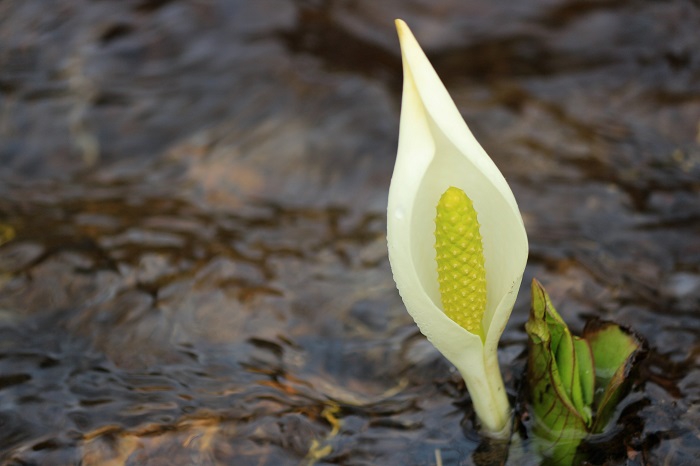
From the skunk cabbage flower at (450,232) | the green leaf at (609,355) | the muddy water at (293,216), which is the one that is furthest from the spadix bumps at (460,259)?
the muddy water at (293,216)

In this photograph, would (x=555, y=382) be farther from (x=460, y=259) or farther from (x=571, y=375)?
(x=460, y=259)

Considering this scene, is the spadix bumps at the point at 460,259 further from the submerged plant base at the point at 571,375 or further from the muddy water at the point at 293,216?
the muddy water at the point at 293,216

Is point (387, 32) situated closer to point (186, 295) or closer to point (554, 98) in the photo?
point (554, 98)

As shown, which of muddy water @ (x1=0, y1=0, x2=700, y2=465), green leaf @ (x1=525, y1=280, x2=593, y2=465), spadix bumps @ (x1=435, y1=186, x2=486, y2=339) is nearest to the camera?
spadix bumps @ (x1=435, y1=186, x2=486, y2=339)

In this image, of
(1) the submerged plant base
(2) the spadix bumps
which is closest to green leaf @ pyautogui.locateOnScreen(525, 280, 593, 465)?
(1) the submerged plant base

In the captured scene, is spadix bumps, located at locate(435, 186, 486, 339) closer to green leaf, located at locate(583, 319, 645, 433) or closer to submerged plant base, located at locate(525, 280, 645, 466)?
submerged plant base, located at locate(525, 280, 645, 466)

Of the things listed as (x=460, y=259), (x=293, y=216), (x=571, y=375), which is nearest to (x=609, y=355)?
(x=571, y=375)

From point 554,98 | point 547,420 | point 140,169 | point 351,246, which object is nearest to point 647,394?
point 547,420
